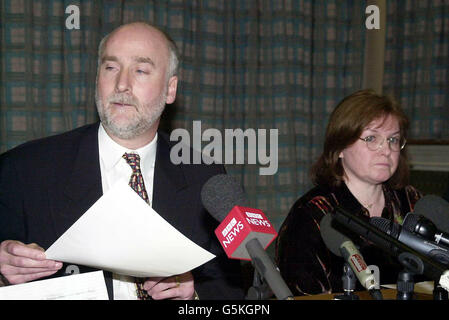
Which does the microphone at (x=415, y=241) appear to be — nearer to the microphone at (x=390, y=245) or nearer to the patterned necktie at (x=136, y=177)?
the microphone at (x=390, y=245)

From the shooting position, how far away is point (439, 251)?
33.6 inches

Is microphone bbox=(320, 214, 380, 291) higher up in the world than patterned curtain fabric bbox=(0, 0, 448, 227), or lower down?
lower down

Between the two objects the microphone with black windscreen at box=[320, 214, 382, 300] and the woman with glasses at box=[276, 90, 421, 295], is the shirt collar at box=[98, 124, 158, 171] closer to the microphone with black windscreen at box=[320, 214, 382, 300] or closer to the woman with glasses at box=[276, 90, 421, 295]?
the woman with glasses at box=[276, 90, 421, 295]

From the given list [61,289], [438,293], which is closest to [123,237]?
[61,289]

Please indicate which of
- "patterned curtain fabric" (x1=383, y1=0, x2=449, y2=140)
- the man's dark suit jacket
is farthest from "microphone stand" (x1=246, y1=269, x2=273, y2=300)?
"patterned curtain fabric" (x1=383, y1=0, x2=449, y2=140)

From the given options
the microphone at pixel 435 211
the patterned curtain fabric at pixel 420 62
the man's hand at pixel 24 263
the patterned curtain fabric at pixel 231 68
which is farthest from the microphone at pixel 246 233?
the patterned curtain fabric at pixel 420 62

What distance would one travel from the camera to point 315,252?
6.48 ft

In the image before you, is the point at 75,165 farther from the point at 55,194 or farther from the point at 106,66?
the point at 106,66

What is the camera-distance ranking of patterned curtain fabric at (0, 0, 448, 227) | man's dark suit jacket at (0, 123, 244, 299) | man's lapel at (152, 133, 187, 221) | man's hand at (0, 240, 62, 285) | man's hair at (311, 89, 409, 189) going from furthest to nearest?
1. patterned curtain fabric at (0, 0, 448, 227)
2. man's hair at (311, 89, 409, 189)
3. man's lapel at (152, 133, 187, 221)
4. man's dark suit jacket at (0, 123, 244, 299)
5. man's hand at (0, 240, 62, 285)

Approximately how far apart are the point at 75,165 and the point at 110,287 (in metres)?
0.44

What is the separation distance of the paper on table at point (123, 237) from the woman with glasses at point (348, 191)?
3.24 feet

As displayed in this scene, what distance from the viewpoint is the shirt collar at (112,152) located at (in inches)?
69.4

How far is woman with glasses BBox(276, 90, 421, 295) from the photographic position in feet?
6.42

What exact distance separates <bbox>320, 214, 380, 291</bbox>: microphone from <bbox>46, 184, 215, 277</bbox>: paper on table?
284 mm
